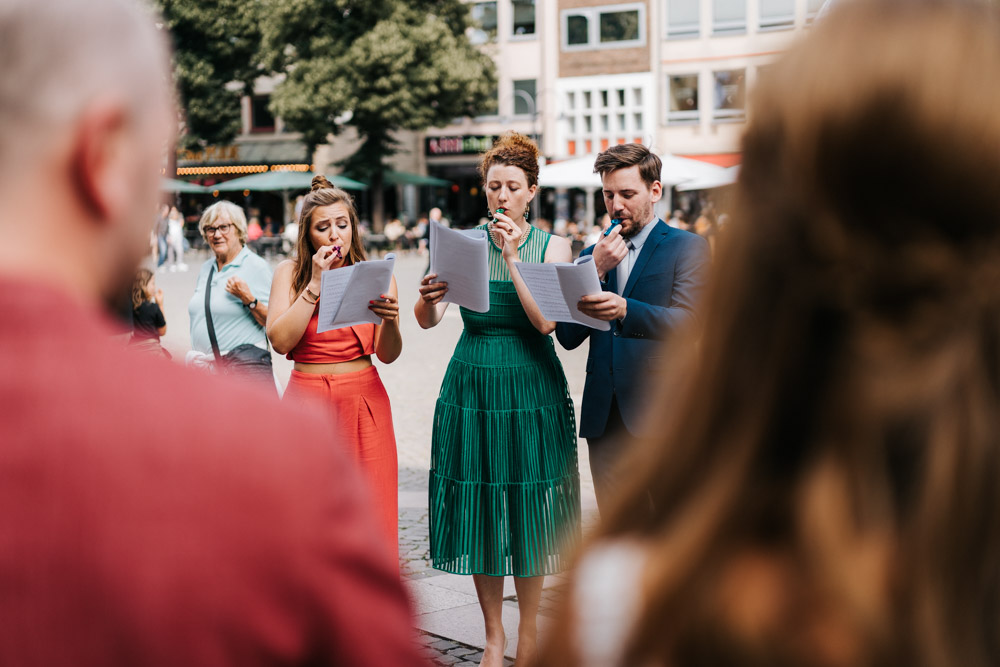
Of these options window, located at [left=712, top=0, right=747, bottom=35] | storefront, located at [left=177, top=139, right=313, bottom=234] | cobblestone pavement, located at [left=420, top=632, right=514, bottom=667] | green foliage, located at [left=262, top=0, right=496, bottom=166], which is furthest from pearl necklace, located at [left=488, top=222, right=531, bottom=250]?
storefront, located at [left=177, top=139, right=313, bottom=234]

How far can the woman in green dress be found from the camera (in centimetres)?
459

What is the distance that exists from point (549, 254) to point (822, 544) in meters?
3.78

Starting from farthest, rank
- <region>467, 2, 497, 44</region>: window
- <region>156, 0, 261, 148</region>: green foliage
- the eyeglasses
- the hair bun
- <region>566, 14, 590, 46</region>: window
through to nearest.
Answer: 1. <region>467, 2, 497, 44</region>: window
2. <region>566, 14, 590, 46</region>: window
3. <region>156, 0, 261, 148</region>: green foliage
4. the eyeglasses
5. the hair bun

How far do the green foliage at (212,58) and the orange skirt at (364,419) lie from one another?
129 ft

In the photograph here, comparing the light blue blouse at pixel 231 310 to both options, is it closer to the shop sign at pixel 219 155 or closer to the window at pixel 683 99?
the window at pixel 683 99

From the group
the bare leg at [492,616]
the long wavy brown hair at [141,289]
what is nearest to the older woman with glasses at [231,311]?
the long wavy brown hair at [141,289]

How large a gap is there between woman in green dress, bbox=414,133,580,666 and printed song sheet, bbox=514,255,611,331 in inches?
3.7

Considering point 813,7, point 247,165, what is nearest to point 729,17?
point 247,165

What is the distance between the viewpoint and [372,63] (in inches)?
1559

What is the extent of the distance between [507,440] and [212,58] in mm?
42603

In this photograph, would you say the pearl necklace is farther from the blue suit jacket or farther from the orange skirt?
the orange skirt

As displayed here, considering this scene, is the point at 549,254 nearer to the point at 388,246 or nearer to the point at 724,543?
the point at 724,543

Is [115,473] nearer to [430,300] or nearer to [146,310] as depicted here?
[430,300]

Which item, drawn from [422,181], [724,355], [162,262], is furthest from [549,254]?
[422,181]
